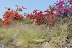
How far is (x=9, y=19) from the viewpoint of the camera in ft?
36.6

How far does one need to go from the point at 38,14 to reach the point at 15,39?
3.37 meters

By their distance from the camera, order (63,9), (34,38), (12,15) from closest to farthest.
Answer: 1. (34,38)
2. (63,9)
3. (12,15)

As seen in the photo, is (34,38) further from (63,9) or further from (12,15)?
(12,15)

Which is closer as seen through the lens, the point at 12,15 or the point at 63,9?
the point at 63,9

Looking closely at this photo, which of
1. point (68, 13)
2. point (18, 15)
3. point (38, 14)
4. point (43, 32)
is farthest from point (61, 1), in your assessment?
point (18, 15)

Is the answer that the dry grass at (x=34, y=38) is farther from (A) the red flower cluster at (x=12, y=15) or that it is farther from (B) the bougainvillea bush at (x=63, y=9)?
(A) the red flower cluster at (x=12, y=15)

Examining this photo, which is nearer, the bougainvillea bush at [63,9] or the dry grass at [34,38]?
the dry grass at [34,38]

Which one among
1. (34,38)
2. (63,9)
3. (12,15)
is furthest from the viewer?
(12,15)

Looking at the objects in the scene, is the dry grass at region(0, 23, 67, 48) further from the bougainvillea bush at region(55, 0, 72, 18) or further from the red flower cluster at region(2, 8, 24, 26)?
the red flower cluster at region(2, 8, 24, 26)

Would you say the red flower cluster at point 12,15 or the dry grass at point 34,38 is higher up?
the red flower cluster at point 12,15

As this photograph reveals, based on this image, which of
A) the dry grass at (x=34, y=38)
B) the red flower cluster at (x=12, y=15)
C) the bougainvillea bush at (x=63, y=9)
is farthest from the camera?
the red flower cluster at (x=12, y=15)

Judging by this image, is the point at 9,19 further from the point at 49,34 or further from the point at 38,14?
the point at 49,34

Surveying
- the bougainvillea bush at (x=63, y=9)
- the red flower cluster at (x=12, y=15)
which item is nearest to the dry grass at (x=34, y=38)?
the bougainvillea bush at (x=63, y=9)

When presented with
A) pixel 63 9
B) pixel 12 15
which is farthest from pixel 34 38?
pixel 12 15
